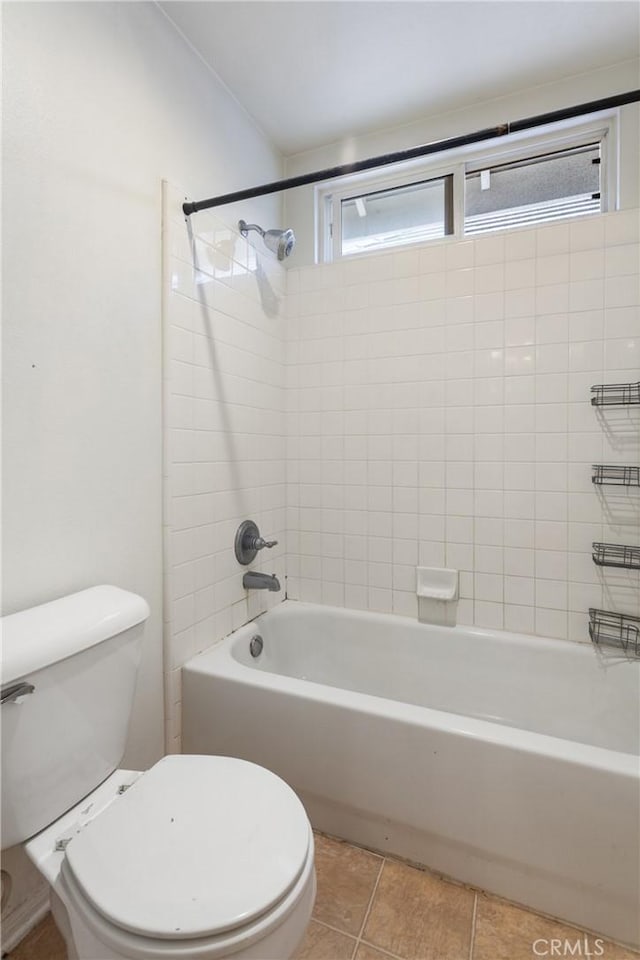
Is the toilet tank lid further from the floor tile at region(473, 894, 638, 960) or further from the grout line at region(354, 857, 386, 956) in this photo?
the floor tile at region(473, 894, 638, 960)

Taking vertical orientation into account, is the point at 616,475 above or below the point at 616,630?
above

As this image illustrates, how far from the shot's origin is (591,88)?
5.54ft

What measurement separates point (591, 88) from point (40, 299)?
211 centimetres

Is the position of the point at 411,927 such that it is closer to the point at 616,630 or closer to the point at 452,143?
the point at 616,630

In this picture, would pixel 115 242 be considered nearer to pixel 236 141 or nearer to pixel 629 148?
pixel 236 141

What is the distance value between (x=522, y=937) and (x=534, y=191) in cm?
253

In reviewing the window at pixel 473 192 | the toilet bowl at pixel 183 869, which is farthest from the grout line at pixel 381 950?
the window at pixel 473 192

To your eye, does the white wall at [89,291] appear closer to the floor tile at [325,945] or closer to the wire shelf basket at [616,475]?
the floor tile at [325,945]

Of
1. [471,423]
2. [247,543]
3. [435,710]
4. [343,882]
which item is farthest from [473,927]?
[471,423]

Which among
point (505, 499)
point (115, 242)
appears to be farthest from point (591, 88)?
point (115, 242)

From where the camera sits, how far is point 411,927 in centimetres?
112

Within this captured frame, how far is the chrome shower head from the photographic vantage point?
1783 mm

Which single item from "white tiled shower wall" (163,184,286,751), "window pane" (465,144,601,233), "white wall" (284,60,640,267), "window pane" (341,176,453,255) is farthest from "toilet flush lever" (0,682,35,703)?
"window pane" (465,144,601,233)

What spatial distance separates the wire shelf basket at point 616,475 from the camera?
162 cm
